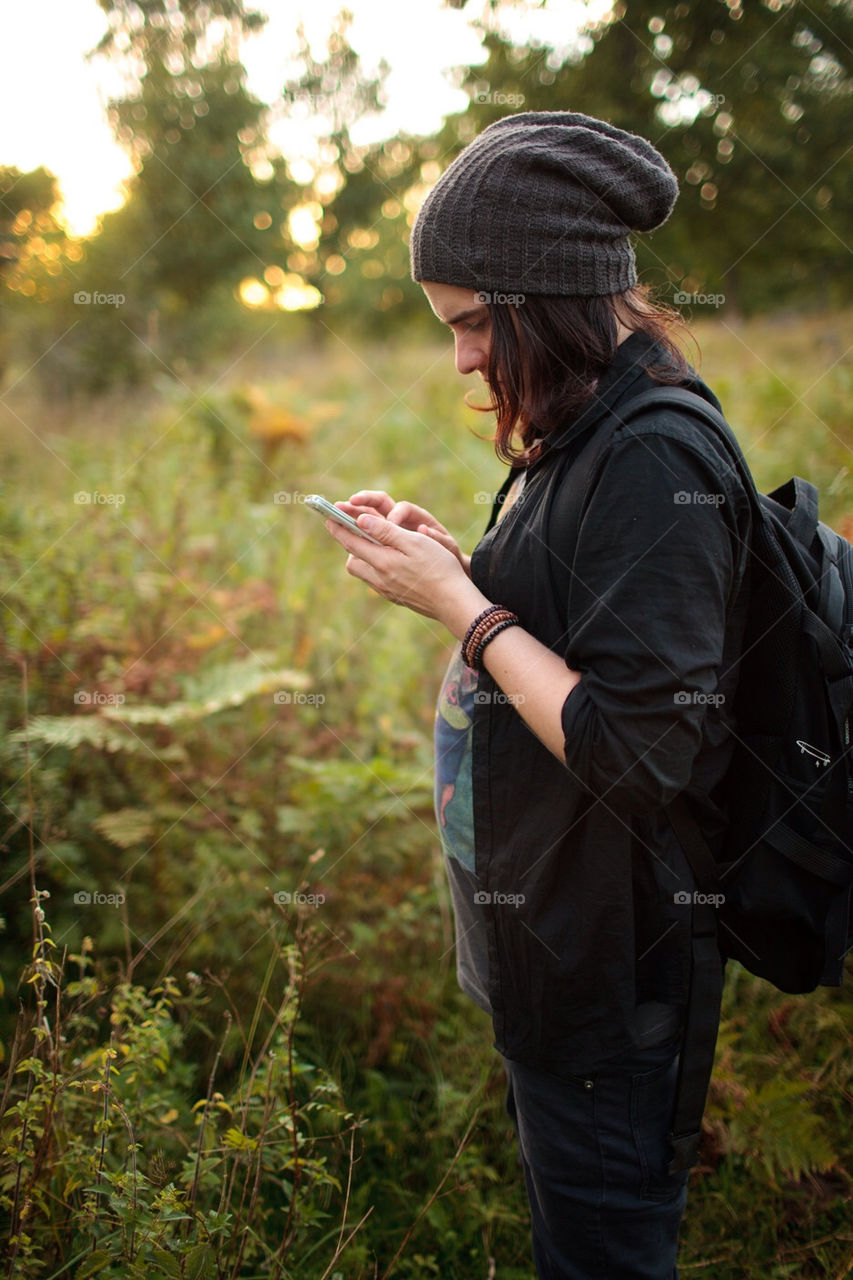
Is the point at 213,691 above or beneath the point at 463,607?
above

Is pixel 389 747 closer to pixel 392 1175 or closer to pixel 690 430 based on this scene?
pixel 392 1175

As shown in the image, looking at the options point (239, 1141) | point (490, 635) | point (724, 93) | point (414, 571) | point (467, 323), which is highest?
point (724, 93)

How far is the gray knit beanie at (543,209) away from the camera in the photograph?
4.13 ft

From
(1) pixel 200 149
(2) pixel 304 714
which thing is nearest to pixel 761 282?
(1) pixel 200 149

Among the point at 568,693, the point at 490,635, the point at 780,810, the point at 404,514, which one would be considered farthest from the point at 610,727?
the point at 404,514

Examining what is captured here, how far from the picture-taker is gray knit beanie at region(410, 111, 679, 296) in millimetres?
1260

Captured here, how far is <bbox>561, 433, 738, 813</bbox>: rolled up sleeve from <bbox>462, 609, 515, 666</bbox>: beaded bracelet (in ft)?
0.53

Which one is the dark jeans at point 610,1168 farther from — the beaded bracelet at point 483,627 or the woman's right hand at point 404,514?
the woman's right hand at point 404,514

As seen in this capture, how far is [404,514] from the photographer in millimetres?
1791

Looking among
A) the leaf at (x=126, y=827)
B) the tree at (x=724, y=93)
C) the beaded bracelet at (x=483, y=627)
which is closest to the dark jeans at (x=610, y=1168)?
the beaded bracelet at (x=483, y=627)

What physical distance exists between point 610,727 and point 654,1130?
796mm

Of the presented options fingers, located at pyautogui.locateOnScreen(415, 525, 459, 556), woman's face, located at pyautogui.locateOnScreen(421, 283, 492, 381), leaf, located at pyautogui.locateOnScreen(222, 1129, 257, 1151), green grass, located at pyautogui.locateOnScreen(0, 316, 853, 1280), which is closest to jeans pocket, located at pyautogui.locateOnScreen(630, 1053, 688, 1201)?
green grass, located at pyautogui.locateOnScreen(0, 316, 853, 1280)

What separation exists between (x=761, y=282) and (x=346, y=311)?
15.0m

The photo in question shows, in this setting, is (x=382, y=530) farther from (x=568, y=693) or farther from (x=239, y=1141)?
(x=239, y=1141)
